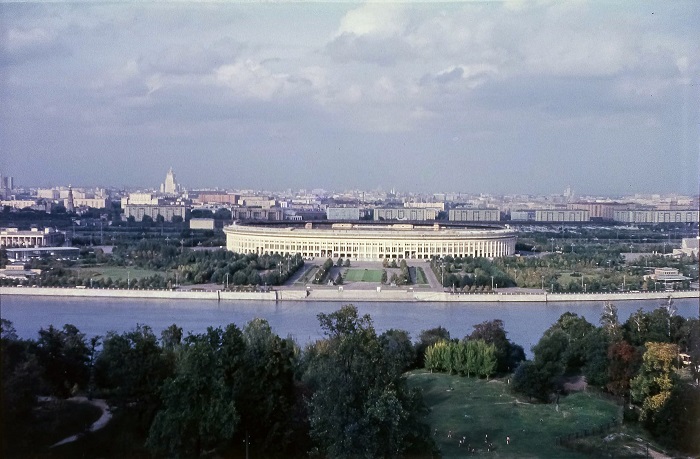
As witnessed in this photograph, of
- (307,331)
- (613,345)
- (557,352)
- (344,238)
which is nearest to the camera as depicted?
(613,345)

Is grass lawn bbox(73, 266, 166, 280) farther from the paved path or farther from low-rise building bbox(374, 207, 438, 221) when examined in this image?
low-rise building bbox(374, 207, 438, 221)

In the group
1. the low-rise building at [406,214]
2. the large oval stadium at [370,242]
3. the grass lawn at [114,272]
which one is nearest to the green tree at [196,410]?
the grass lawn at [114,272]

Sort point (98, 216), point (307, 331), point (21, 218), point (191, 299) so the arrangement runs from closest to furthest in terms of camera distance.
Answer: point (307, 331), point (191, 299), point (21, 218), point (98, 216)

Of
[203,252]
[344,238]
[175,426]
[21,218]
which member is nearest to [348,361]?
[175,426]

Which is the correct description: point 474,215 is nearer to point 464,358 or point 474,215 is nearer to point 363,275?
point 363,275

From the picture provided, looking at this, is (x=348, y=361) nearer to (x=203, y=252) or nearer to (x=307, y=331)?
(x=307, y=331)

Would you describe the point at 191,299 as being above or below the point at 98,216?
below

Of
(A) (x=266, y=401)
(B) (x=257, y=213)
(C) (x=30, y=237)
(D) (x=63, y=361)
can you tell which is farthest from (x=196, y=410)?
(B) (x=257, y=213)
